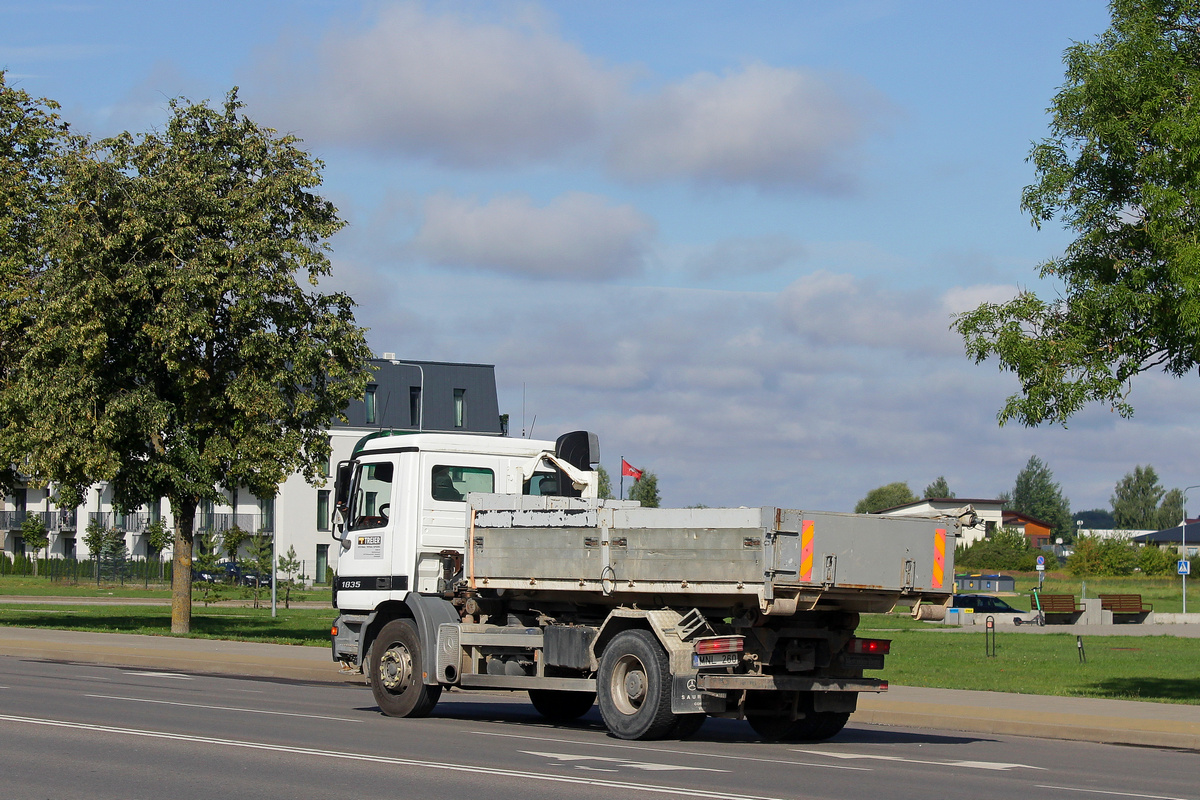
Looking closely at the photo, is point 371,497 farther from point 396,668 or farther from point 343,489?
point 396,668

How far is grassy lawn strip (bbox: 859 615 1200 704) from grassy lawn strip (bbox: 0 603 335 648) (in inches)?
506

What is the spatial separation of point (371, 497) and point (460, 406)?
6071 cm

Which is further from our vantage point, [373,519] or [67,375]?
[67,375]

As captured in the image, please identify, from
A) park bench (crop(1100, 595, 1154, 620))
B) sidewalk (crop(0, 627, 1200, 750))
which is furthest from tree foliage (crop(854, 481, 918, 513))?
sidewalk (crop(0, 627, 1200, 750))

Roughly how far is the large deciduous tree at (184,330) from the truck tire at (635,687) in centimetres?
1834

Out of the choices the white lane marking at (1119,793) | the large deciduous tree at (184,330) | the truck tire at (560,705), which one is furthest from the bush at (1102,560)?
the white lane marking at (1119,793)

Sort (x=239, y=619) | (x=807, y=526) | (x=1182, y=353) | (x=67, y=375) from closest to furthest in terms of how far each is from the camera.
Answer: (x=807, y=526), (x=1182, y=353), (x=67, y=375), (x=239, y=619)

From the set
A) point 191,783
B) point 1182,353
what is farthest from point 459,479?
point 1182,353

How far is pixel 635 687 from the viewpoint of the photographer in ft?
44.4

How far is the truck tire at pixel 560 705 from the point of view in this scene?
16.1 m

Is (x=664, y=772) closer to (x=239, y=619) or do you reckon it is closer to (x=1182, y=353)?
(x=1182, y=353)

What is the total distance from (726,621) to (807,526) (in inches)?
50.8

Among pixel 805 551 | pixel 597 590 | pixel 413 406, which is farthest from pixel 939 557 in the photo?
pixel 413 406

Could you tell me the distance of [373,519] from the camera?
16219 millimetres
